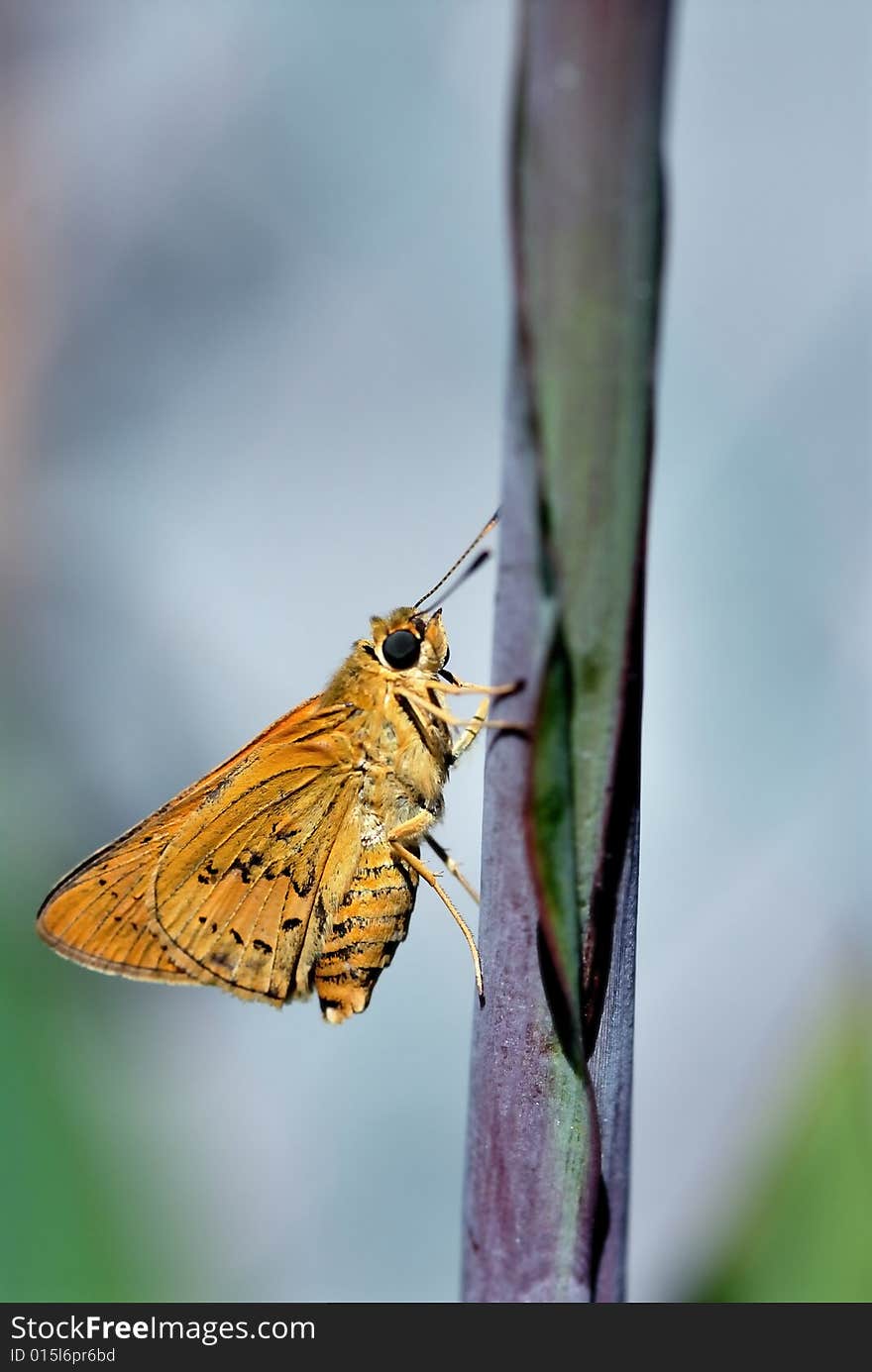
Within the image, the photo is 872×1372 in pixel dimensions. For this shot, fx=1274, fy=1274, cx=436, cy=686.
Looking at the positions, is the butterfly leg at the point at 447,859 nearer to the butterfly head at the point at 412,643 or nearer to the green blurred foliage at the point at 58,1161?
the butterfly head at the point at 412,643

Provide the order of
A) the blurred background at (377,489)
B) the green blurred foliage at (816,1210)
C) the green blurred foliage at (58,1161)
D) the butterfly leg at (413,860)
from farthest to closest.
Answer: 1. the blurred background at (377,489)
2. the green blurred foliage at (58,1161)
3. the butterfly leg at (413,860)
4. the green blurred foliage at (816,1210)

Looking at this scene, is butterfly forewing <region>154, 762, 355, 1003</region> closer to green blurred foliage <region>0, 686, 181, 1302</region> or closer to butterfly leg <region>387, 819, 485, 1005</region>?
butterfly leg <region>387, 819, 485, 1005</region>

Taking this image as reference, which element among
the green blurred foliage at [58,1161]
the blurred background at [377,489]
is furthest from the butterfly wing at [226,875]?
the blurred background at [377,489]

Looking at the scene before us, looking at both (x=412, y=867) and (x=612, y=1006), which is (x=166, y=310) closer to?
(x=412, y=867)

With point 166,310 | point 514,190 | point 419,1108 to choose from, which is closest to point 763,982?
point 419,1108

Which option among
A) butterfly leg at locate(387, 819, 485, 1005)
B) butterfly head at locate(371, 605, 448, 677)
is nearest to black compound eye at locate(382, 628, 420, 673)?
butterfly head at locate(371, 605, 448, 677)

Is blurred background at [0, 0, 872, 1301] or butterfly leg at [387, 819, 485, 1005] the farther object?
blurred background at [0, 0, 872, 1301]
